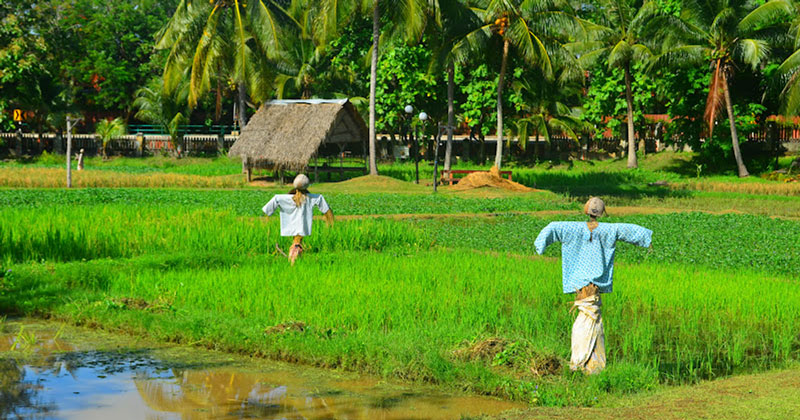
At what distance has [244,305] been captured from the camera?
27.9ft

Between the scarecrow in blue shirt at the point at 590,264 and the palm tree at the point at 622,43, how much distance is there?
28.1m

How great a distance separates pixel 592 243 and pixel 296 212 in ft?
15.1

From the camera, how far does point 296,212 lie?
10367 mm

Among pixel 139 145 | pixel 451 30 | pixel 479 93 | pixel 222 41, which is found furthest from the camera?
pixel 139 145

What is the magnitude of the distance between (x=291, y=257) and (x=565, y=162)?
101 feet

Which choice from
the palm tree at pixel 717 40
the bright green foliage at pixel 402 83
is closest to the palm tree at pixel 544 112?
the bright green foliage at pixel 402 83

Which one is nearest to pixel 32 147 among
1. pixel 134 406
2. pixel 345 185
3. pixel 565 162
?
pixel 345 185

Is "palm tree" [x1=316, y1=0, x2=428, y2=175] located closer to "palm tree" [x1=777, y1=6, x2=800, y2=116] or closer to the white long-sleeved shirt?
"palm tree" [x1=777, y1=6, x2=800, y2=116]

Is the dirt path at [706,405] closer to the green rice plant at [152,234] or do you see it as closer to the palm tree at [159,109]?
the green rice plant at [152,234]

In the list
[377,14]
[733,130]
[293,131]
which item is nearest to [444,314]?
[293,131]

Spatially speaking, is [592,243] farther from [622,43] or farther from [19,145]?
[19,145]

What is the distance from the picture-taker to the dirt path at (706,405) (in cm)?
545

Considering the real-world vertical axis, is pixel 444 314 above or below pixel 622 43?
below

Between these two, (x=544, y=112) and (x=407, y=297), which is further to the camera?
(x=544, y=112)
